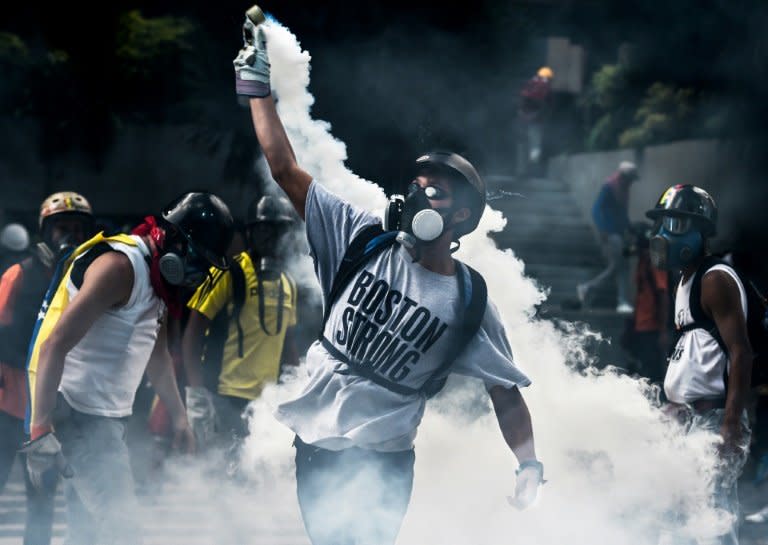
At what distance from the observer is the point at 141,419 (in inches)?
416

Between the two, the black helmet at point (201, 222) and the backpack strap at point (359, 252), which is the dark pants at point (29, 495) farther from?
the backpack strap at point (359, 252)

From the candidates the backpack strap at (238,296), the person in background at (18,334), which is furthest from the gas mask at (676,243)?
the person in background at (18,334)

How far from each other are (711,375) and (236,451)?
9.92 ft

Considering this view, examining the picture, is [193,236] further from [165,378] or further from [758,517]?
[758,517]

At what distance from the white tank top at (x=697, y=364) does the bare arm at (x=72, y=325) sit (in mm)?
2508

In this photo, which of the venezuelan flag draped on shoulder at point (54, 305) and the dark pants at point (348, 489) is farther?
the venezuelan flag draped on shoulder at point (54, 305)

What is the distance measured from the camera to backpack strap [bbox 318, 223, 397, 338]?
13.1 feet

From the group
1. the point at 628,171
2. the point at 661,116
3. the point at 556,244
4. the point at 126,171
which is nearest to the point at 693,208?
the point at 628,171

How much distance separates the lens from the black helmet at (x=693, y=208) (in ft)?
18.4

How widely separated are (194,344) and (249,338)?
1.04 feet

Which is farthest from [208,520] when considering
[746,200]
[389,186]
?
[746,200]

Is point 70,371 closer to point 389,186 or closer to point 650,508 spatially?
point 650,508

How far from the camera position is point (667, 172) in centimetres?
1521

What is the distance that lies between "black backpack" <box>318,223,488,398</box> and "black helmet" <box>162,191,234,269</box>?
65 centimetres
